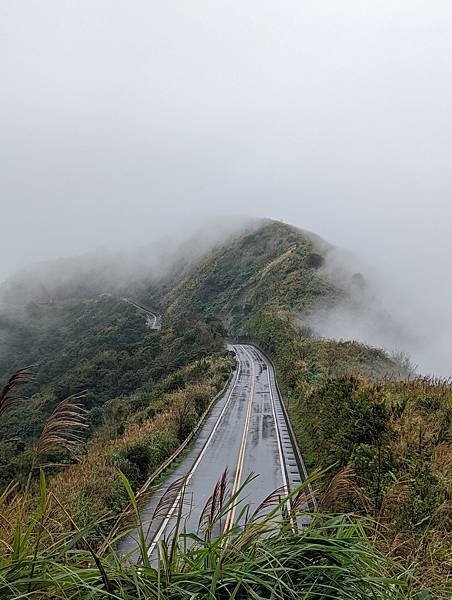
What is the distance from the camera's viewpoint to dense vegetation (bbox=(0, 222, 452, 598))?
8.51 ft

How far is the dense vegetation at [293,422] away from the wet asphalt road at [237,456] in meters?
0.97

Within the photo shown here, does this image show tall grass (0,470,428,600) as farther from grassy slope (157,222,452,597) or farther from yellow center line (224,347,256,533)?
yellow center line (224,347,256,533)

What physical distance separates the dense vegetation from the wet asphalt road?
38.1 inches

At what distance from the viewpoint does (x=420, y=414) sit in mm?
10766

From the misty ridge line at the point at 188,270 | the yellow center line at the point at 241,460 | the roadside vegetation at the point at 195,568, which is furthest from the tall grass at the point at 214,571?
the misty ridge line at the point at 188,270

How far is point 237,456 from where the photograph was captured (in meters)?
18.0

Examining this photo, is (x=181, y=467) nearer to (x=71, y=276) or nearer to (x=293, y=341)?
(x=293, y=341)

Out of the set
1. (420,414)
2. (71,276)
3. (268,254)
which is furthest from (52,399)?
(71,276)

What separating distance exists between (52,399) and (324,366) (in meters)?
26.7

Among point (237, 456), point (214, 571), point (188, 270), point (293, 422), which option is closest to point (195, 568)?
point (214, 571)

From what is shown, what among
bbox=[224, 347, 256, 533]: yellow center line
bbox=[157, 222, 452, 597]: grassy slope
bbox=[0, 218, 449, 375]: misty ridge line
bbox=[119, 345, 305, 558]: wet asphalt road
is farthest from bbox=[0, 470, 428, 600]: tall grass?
bbox=[0, 218, 449, 375]: misty ridge line

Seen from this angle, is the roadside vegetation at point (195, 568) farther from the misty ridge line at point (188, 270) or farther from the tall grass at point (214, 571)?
the misty ridge line at point (188, 270)

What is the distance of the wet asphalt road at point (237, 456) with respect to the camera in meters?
11.8

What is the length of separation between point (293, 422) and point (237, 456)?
6652 mm
